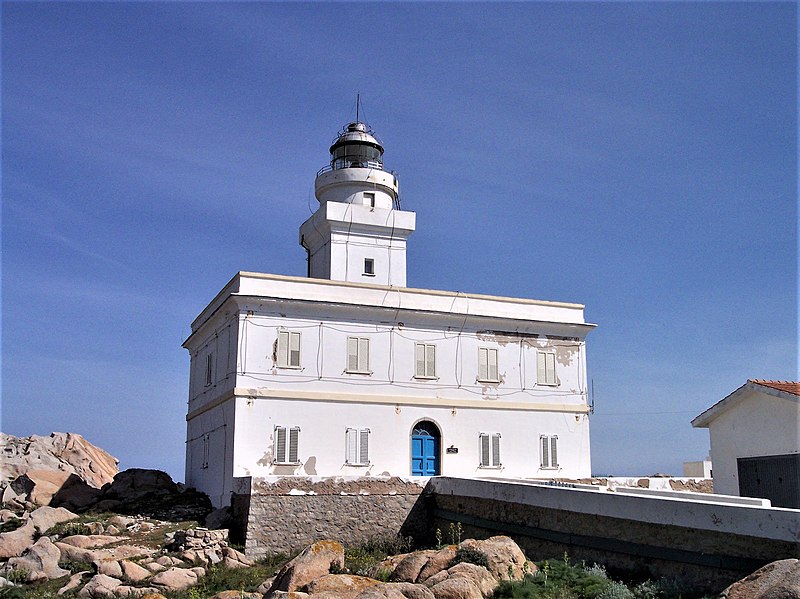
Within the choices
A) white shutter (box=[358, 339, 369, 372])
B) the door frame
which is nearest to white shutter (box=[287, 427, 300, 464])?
white shutter (box=[358, 339, 369, 372])

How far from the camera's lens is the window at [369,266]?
3003 cm

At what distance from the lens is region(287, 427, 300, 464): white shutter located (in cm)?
2433

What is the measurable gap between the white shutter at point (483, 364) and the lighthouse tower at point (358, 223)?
4.29 metres

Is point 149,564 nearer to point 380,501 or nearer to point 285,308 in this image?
point 380,501

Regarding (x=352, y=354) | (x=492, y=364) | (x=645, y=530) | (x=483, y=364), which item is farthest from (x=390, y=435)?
(x=645, y=530)

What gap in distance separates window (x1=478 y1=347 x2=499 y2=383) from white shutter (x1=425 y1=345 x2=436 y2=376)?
5.23 ft

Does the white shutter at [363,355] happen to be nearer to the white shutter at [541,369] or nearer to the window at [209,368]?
the window at [209,368]

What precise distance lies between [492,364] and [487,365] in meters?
0.19

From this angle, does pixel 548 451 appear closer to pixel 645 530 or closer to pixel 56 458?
pixel 645 530

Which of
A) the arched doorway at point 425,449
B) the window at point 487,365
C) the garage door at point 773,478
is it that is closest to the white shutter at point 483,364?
the window at point 487,365

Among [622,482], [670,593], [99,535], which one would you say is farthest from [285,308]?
[670,593]

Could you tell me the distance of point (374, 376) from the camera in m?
26.0

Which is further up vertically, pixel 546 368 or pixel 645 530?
pixel 546 368

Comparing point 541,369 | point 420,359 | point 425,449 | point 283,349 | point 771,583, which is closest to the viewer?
point 771,583
